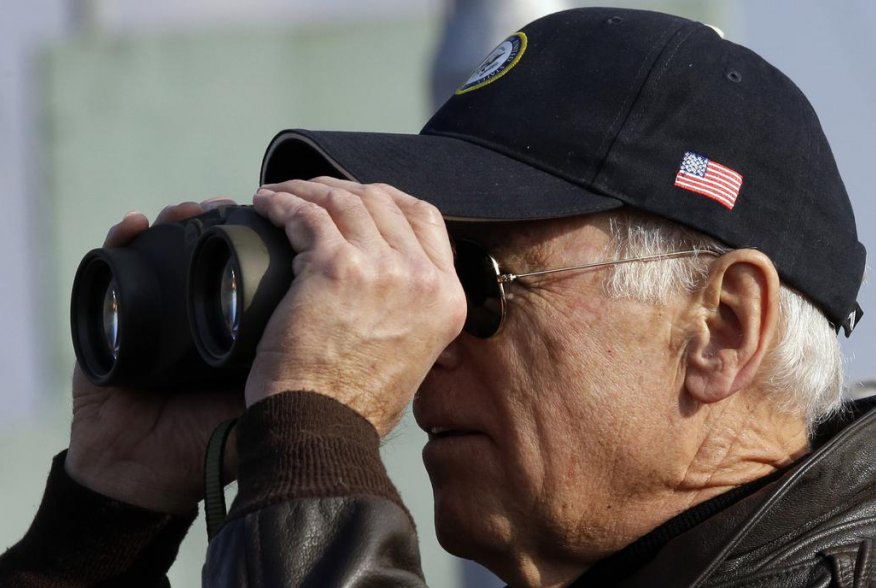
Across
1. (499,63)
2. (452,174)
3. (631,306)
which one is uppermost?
(499,63)

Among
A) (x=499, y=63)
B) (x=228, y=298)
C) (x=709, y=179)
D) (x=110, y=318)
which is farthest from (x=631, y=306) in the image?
(x=110, y=318)

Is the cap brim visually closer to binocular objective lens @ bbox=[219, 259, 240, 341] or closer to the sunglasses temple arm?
the sunglasses temple arm

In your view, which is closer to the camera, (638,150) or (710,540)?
(710,540)

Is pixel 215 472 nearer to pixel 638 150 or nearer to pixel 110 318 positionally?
pixel 110 318

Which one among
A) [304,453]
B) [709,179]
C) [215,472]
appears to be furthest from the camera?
[709,179]

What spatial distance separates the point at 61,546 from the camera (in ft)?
6.82

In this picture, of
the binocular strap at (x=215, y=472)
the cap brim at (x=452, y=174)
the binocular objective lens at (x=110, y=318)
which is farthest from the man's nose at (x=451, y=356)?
the binocular objective lens at (x=110, y=318)

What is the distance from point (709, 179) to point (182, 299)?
2.35ft

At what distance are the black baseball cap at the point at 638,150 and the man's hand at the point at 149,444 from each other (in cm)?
37

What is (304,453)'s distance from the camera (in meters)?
1.48

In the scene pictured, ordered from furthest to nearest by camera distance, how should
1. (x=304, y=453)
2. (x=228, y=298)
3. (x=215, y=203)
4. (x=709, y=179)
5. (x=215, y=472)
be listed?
(x=215, y=203)
(x=709, y=179)
(x=215, y=472)
(x=228, y=298)
(x=304, y=453)

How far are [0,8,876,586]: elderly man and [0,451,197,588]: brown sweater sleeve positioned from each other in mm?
15

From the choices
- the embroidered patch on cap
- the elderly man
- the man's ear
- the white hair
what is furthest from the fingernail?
the man's ear

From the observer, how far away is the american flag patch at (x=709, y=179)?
6.07 feet
